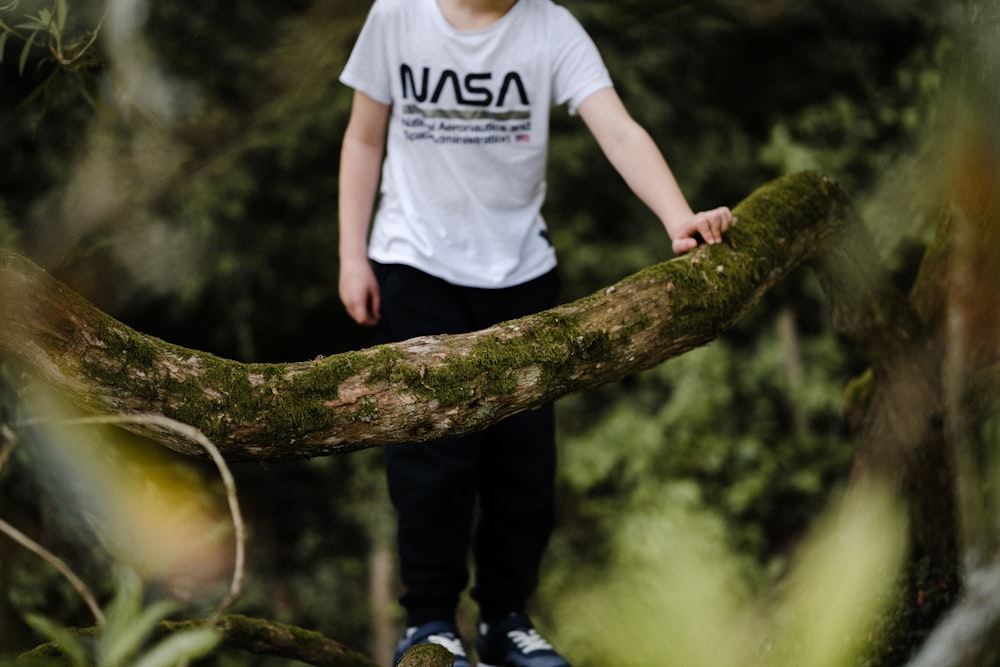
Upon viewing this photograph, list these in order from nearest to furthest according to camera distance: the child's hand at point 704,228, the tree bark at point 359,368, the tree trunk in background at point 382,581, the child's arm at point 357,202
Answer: the tree bark at point 359,368 → the child's hand at point 704,228 → the child's arm at point 357,202 → the tree trunk in background at point 382,581

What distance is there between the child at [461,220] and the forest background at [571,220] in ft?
4.41

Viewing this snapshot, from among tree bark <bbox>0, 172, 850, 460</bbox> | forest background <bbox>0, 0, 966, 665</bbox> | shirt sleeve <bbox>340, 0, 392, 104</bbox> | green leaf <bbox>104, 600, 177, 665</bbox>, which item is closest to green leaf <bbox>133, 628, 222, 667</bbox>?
green leaf <bbox>104, 600, 177, 665</bbox>

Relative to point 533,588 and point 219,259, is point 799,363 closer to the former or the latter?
point 533,588

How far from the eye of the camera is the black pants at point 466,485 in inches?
84.7

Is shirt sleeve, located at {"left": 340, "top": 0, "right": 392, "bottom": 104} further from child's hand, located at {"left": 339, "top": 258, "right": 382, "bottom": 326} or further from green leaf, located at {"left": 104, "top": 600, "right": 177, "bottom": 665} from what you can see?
green leaf, located at {"left": 104, "top": 600, "right": 177, "bottom": 665}

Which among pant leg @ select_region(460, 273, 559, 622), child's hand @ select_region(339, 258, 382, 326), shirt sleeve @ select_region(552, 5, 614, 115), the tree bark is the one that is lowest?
pant leg @ select_region(460, 273, 559, 622)

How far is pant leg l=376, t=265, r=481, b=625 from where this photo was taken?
2.14 m

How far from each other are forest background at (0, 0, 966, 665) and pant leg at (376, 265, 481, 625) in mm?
1301

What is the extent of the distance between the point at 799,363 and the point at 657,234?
2.92 feet

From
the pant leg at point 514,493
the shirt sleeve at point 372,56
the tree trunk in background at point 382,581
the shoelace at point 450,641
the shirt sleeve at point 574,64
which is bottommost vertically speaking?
the tree trunk in background at point 382,581

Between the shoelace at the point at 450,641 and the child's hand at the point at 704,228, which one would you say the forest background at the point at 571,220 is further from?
the child's hand at the point at 704,228

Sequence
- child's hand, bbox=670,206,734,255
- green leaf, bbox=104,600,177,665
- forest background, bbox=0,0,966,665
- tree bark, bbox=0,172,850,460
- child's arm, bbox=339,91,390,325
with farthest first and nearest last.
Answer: forest background, bbox=0,0,966,665
child's arm, bbox=339,91,390,325
child's hand, bbox=670,206,734,255
tree bark, bbox=0,172,850,460
green leaf, bbox=104,600,177,665

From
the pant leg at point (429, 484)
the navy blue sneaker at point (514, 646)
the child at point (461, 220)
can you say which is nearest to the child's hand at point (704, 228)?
the child at point (461, 220)

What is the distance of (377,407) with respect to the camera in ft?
4.46
